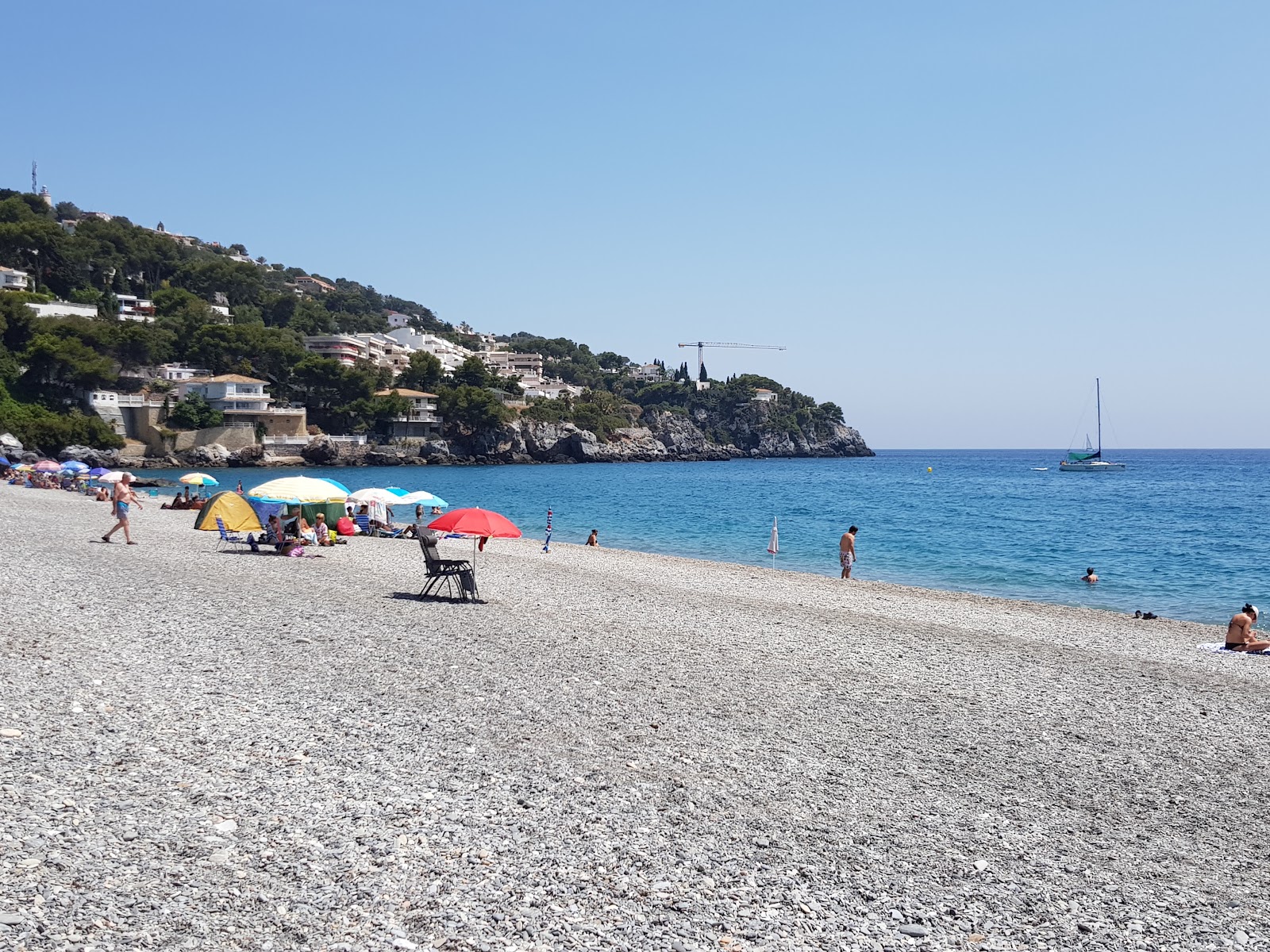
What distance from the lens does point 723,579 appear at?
22625mm

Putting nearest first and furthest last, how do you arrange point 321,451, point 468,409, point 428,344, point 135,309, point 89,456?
point 89,456, point 321,451, point 135,309, point 468,409, point 428,344

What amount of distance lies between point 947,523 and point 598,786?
4270cm

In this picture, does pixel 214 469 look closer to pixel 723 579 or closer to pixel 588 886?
pixel 723 579

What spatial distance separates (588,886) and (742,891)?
0.93 metres

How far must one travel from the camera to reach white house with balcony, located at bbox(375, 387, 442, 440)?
107 metres

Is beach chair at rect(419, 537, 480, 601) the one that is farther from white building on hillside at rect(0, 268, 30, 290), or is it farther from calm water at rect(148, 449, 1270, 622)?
white building on hillside at rect(0, 268, 30, 290)

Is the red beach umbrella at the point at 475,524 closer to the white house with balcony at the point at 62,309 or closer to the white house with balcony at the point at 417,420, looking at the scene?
the white house with balcony at the point at 62,309

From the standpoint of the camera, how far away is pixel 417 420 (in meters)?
110

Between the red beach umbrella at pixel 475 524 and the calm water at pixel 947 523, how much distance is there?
15.4 m

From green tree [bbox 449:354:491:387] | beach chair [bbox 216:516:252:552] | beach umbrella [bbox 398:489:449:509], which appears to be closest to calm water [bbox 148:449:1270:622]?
beach umbrella [bbox 398:489:449:509]

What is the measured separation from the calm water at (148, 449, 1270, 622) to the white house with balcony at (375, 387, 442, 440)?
489 inches

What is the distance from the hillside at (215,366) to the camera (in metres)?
79.7

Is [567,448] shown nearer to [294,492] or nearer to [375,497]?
[375,497]

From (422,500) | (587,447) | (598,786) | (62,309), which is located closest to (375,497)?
(422,500)
